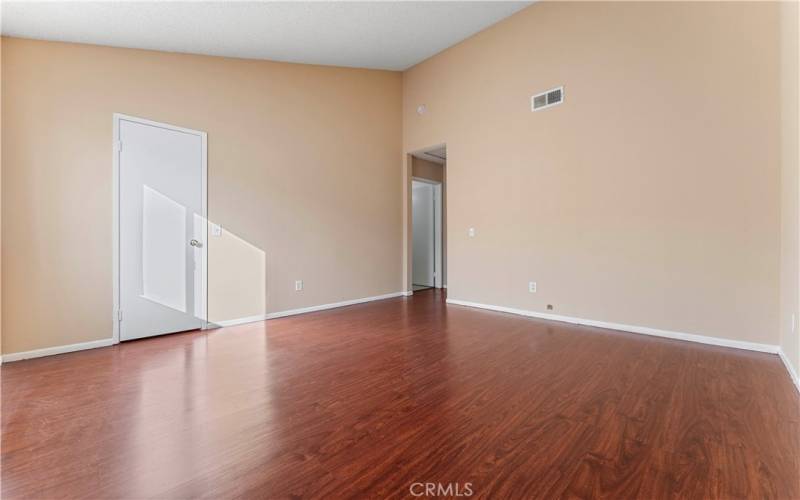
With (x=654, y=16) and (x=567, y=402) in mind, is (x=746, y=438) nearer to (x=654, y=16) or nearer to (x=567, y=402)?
(x=567, y=402)

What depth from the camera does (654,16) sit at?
3344 millimetres

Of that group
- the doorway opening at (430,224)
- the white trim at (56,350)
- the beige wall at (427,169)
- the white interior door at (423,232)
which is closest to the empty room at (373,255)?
the white trim at (56,350)

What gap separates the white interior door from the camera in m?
7.10

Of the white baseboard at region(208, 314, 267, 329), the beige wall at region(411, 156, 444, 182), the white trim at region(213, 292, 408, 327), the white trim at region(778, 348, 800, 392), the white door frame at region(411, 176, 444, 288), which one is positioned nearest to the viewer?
the white trim at region(778, 348, 800, 392)

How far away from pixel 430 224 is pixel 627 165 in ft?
13.0

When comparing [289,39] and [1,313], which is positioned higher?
[289,39]

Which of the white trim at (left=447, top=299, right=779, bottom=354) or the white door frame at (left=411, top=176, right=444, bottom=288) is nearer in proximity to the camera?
the white trim at (left=447, top=299, right=779, bottom=354)

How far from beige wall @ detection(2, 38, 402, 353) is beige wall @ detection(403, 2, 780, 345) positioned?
1.50 metres

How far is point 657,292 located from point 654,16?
2.70m

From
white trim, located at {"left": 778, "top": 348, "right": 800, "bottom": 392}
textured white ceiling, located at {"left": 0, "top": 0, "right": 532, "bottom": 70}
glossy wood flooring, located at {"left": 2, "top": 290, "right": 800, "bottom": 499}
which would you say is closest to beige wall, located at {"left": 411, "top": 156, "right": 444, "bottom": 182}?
textured white ceiling, located at {"left": 0, "top": 0, "right": 532, "bottom": 70}

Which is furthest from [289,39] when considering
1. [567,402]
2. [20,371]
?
[567,402]

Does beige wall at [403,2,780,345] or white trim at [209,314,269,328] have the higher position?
beige wall at [403,2,780,345]

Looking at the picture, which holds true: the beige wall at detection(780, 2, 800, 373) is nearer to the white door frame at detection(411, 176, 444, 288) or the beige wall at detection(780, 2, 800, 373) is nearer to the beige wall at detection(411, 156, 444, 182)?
the beige wall at detection(411, 156, 444, 182)

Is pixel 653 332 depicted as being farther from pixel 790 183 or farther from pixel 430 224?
pixel 430 224
